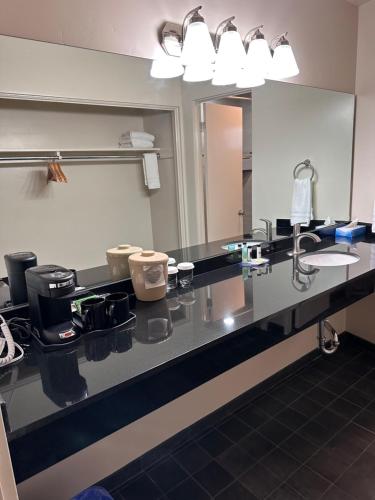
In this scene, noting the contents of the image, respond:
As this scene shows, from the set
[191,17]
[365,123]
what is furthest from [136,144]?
[365,123]

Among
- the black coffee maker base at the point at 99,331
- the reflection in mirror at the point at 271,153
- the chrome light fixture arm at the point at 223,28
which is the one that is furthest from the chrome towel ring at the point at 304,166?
the black coffee maker base at the point at 99,331

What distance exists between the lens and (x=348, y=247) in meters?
2.21

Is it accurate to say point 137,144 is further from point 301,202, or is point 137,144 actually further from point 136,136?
point 301,202

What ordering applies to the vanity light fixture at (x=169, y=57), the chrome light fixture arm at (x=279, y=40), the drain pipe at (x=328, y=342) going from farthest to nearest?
the drain pipe at (x=328, y=342)
the chrome light fixture arm at (x=279, y=40)
the vanity light fixture at (x=169, y=57)

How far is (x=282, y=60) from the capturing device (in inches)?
75.6

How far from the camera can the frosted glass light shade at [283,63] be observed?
190 cm

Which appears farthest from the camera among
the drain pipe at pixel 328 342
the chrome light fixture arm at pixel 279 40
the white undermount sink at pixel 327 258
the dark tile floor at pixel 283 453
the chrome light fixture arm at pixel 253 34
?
the drain pipe at pixel 328 342

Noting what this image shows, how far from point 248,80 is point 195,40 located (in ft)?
1.51

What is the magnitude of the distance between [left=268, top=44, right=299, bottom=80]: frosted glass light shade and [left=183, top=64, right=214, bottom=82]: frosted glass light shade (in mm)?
415

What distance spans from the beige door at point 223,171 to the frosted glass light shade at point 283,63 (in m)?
0.28

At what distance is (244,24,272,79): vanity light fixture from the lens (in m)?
1.79

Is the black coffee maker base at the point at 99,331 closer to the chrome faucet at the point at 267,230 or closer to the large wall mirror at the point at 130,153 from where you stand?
the large wall mirror at the point at 130,153

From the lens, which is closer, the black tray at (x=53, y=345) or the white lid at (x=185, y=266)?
the black tray at (x=53, y=345)

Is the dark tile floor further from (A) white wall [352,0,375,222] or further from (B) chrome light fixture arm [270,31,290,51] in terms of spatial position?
(B) chrome light fixture arm [270,31,290,51]
